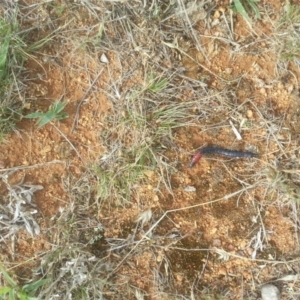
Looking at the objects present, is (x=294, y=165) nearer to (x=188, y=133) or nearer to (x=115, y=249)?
(x=188, y=133)

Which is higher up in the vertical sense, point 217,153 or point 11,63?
point 11,63

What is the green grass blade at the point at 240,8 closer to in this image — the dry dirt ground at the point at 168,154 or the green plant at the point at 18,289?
the dry dirt ground at the point at 168,154

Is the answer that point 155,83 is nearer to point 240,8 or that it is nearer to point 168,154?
point 168,154

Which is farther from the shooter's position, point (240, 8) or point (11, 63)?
point (240, 8)

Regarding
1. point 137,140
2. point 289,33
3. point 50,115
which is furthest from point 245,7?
point 50,115

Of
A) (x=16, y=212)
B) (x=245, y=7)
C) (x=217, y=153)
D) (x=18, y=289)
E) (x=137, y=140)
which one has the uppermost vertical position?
(x=245, y=7)

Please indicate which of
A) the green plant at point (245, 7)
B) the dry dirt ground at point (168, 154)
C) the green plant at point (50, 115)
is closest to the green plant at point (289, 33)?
the dry dirt ground at point (168, 154)
